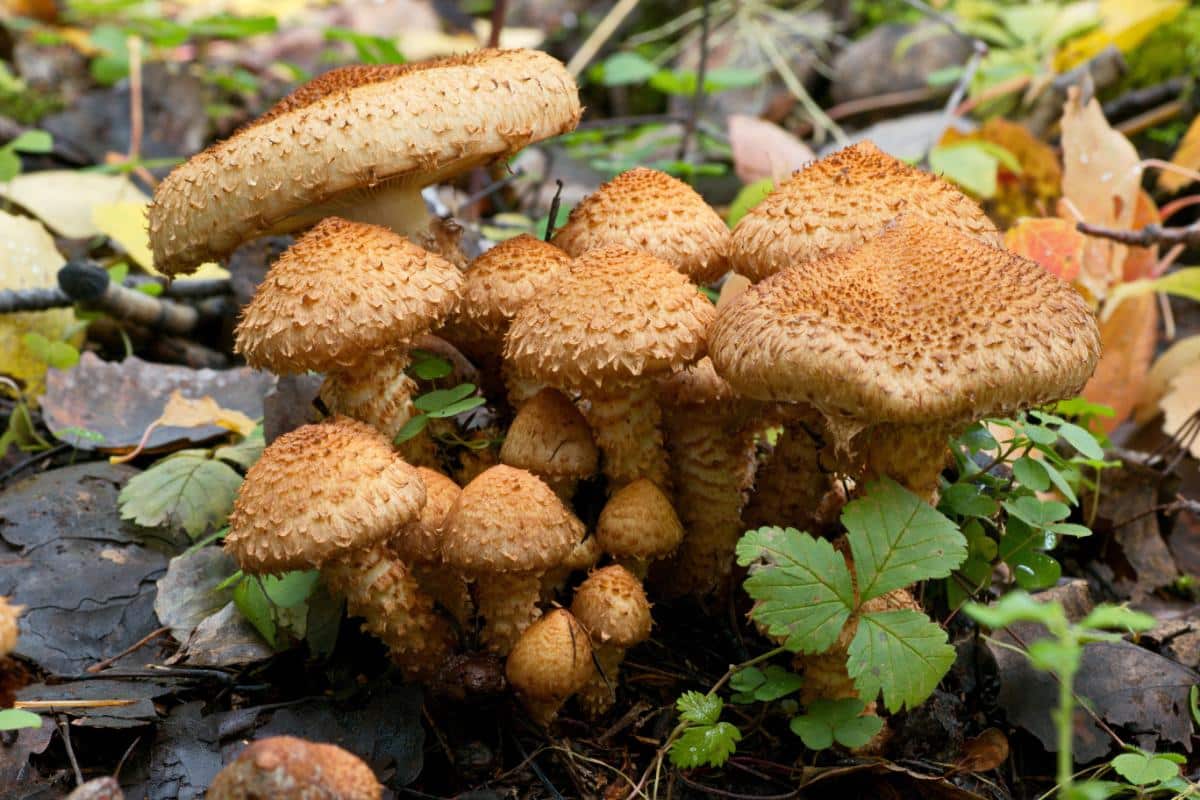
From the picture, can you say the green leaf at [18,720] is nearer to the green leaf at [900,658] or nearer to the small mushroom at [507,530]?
the small mushroom at [507,530]

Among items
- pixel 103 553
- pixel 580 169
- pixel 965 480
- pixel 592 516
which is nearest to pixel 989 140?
pixel 580 169

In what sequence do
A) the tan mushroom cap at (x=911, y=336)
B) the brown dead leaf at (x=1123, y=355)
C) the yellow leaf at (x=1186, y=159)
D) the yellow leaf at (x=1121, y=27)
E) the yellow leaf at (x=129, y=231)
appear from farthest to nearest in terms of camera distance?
the yellow leaf at (x=1121, y=27)
the yellow leaf at (x=1186, y=159)
the yellow leaf at (x=129, y=231)
the brown dead leaf at (x=1123, y=355)
the tan mushroom cap at (x=911, y=336)

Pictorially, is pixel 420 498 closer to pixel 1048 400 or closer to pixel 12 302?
pixel 1048 400

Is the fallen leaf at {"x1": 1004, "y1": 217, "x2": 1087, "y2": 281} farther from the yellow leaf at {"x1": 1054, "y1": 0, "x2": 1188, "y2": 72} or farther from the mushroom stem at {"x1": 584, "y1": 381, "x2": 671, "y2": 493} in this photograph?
the yellow leaf at {"x1": 1054, "y1": 0, "x2": 1188, "y2": 72}

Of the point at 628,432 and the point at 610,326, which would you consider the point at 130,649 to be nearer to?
the point at 628,432

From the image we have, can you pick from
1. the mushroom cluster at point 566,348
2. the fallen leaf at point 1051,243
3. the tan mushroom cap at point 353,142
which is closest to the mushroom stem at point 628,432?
the mushroom cluster at point 566,348

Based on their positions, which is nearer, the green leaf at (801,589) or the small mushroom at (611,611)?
the green leaf at (801,589)
